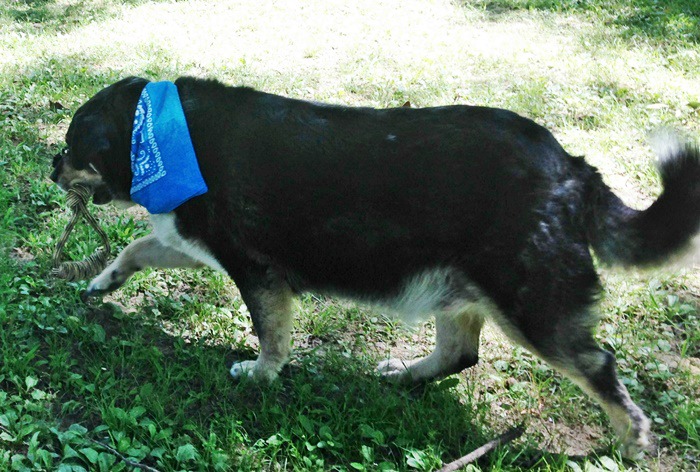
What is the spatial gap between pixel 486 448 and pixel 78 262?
9.14ft

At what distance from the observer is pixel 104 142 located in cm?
411

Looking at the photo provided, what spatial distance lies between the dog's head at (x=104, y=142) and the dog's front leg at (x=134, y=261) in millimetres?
366

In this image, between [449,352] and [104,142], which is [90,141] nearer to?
[104,142]

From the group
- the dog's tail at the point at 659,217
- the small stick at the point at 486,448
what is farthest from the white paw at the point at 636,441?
the dog's tail at the point at 659,217

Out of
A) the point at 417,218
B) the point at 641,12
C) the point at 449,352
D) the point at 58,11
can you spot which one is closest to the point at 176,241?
the point at 417,218


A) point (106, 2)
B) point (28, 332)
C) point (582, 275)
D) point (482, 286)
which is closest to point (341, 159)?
point (482, 286)

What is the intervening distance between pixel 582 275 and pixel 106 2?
9153 mm

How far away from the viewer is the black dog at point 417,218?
11.3 ft

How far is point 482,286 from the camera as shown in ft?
11.5

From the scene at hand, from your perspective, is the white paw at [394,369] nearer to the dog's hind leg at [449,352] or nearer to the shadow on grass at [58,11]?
the dog's hind leg at [449,352]

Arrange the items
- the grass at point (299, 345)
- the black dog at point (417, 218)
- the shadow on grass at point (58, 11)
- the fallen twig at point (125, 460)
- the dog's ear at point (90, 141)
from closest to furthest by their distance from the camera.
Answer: the fallen twig at point (125, 460) → the black dog at point (417, 218) → the grass at point (299, 345) → the dog's ear at point (90, 141) → the shadow on grass at point (58, 11)

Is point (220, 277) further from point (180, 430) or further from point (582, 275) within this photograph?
point (582, 275)

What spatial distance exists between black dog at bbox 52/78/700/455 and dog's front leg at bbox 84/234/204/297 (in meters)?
0.37

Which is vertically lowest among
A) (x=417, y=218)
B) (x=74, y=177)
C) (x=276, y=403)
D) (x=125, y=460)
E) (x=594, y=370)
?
(x=276, y=403)
